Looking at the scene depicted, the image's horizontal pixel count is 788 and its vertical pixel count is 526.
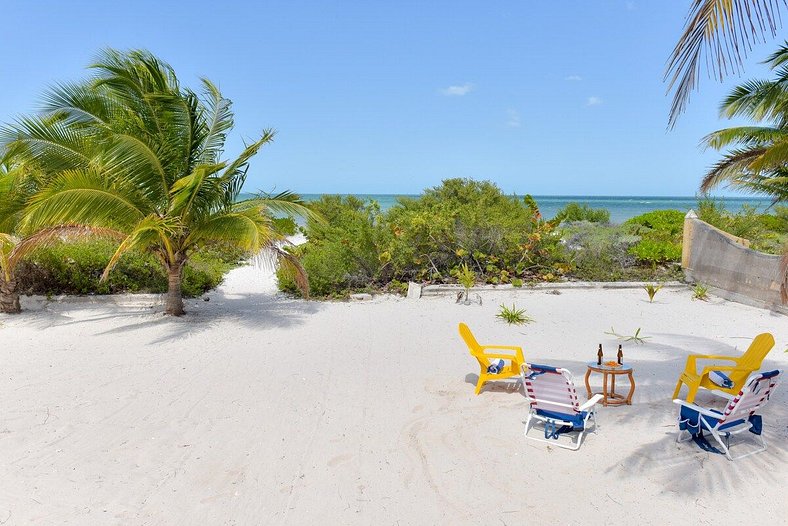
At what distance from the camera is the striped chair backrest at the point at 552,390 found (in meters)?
4.59

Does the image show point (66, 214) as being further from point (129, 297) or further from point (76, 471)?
point (76, 471)

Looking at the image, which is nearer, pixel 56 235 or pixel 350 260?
pixel 56 235

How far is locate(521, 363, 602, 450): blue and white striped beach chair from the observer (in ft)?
15.0

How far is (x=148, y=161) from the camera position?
7.97 metres

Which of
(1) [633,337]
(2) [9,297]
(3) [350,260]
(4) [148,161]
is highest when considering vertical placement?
(4) [148,161]

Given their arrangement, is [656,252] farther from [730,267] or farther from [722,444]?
[722,444]

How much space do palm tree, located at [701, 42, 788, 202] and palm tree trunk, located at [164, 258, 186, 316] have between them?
8794 millimetres

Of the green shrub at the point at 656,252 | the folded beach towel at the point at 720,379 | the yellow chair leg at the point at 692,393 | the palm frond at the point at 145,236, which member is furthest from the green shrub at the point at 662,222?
the palm frond at the point at 145,236

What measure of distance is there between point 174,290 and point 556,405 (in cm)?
707

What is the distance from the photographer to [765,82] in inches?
412

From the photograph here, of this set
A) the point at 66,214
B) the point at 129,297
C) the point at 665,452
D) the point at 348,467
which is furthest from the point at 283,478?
the point at 129,297

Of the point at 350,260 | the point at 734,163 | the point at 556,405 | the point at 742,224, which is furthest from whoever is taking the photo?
the point at 742,224

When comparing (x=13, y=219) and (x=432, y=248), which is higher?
(x=13, y=219)

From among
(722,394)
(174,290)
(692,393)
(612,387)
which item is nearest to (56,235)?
(174,290)
